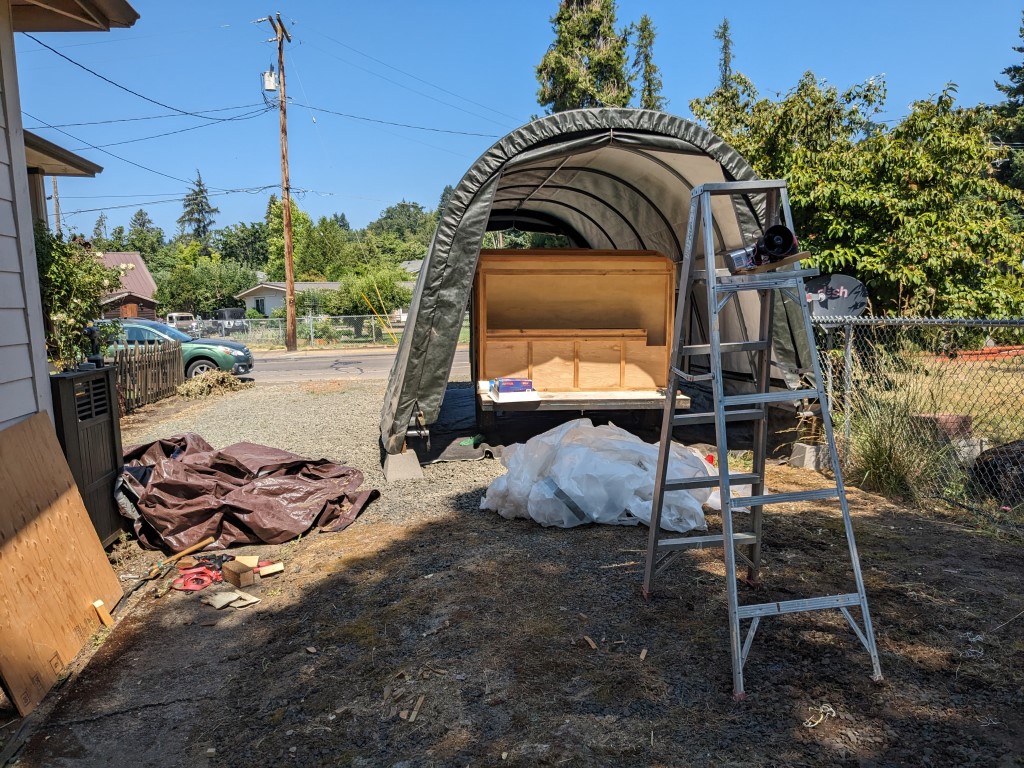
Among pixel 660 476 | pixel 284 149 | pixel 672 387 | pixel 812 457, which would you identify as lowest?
pixel 812 457

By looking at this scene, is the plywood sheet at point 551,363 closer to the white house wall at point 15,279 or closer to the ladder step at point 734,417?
the ladder step at point 734,417

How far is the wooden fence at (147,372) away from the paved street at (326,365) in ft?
9.52

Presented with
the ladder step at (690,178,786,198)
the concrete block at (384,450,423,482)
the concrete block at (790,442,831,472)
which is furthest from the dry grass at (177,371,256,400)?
the ladder step at (690,178,786,198)

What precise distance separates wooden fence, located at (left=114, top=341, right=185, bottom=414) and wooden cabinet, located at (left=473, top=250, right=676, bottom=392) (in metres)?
6.92

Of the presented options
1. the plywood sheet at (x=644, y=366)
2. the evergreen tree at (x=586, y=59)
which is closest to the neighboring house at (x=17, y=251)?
the plywood sheet at (x=644, y=366)

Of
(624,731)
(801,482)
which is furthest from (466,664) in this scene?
(801,482)

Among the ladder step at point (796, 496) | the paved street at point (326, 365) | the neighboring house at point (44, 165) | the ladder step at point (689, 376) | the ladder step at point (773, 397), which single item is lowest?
the paved street at point (326, 365)

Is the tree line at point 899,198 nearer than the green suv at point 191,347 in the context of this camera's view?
Yes

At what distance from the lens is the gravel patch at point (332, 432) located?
605 centimetres

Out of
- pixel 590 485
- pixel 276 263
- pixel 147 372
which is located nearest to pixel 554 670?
pixel 590 485

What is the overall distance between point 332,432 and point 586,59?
22.3m

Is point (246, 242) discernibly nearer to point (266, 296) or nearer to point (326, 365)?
point (266, 296)

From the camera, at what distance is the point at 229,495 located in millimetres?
5234

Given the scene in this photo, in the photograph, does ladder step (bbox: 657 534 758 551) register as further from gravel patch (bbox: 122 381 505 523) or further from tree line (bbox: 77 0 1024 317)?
tree line (bbox: 77 0 1024 317)
